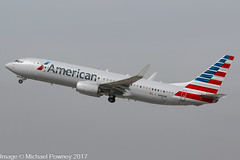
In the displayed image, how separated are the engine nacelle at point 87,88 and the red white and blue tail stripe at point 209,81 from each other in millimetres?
11131

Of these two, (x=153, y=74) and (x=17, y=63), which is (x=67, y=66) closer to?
(x=17, y=63)

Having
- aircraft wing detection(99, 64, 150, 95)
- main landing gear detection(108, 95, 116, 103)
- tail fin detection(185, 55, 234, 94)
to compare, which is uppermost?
tail fin detection(185, 55, 234, 94)

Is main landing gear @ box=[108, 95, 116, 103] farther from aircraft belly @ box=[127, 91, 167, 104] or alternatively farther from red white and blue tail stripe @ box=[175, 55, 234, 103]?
red white and blue tail stripe @ box=[175, 55, 234, 103]

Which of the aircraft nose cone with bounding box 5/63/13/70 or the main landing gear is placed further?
the aircraft nose cone with bounding box 5/63/13/70

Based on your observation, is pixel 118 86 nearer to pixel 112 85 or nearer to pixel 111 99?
pixel 112 85

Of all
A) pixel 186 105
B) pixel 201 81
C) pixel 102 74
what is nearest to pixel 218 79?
pixel 201 81

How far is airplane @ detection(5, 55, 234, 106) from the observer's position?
4947cm

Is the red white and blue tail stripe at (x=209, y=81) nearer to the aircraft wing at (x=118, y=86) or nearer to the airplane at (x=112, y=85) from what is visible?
the airplane at (x=112, y=85)

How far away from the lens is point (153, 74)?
54.9 m

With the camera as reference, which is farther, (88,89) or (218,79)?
(218,79)

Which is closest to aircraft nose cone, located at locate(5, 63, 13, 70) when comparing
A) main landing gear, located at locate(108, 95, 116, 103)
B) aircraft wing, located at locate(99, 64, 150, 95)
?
aircraft wing, located at locate(99, 64, 150, 95)

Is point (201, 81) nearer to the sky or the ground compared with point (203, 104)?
nearer to the sky

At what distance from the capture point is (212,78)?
52.4 metres

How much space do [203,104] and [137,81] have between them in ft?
31.7
